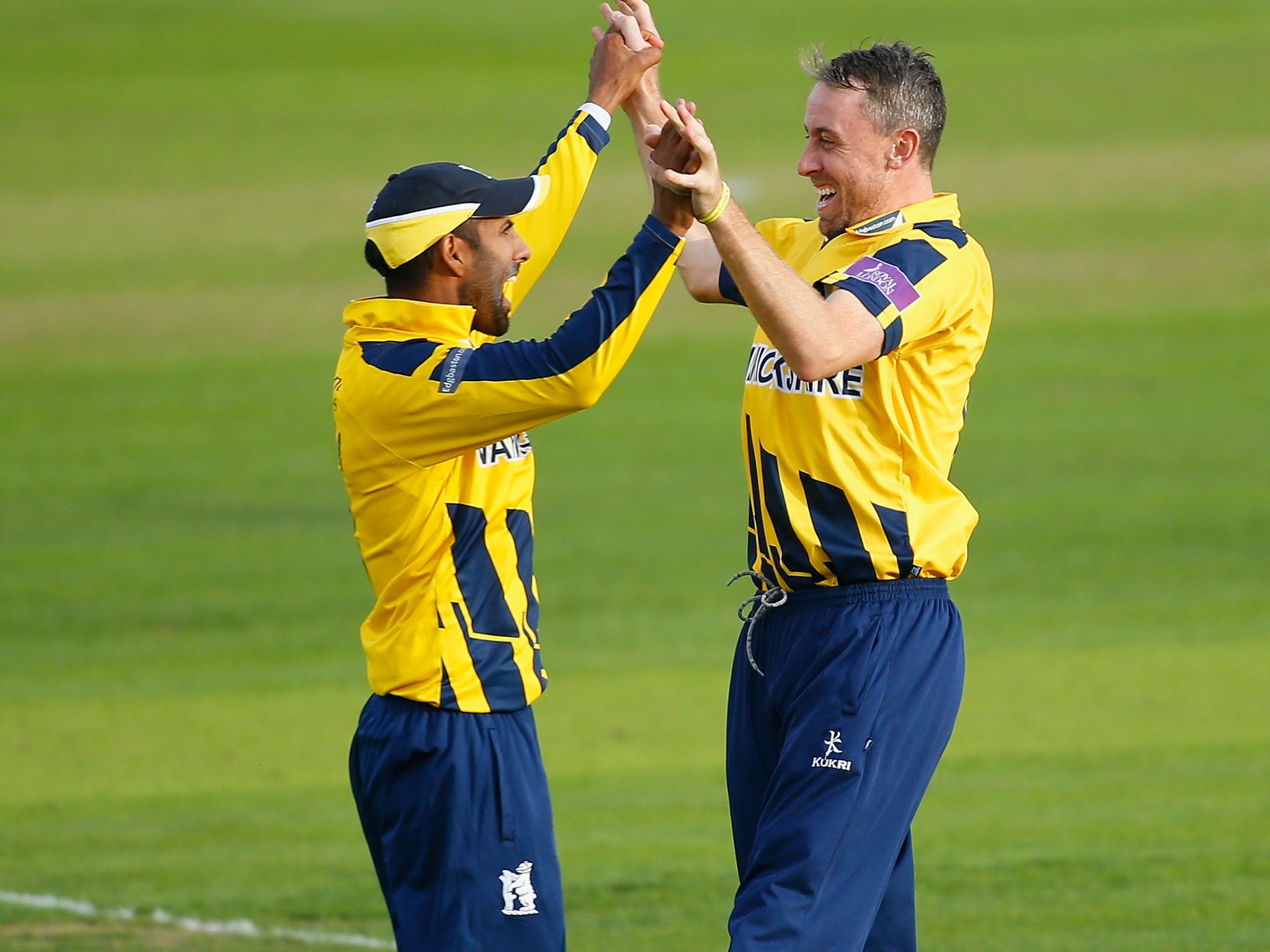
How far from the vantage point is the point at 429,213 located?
5.07m

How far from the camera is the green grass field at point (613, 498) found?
8.87 m

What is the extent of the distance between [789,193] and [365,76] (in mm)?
16180

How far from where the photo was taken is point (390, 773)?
5121 millimetres

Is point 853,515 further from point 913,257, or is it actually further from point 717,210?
point 717,210

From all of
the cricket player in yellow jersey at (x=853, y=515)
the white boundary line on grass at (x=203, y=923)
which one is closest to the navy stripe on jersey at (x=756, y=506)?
the cricket player in yellow jersey at (x=853, y=515)

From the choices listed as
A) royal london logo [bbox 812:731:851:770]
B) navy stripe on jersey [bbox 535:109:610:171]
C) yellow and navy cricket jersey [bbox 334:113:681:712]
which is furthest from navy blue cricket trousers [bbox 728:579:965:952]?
navy stripe on jersey [bbox 535:109:610:171]

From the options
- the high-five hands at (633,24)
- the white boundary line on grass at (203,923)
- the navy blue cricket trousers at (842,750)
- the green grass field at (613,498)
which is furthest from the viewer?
the green grass field at (613,498)

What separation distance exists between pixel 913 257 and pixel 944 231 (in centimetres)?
23

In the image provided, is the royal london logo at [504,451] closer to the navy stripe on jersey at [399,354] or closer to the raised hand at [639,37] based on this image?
the navy stripe on jersey at [399,354]

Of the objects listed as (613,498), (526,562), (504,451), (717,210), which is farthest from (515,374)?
(613,498)

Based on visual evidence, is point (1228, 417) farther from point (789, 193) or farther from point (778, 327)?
point (778, 327)

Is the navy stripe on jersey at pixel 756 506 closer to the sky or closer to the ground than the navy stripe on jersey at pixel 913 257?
closer to the ground

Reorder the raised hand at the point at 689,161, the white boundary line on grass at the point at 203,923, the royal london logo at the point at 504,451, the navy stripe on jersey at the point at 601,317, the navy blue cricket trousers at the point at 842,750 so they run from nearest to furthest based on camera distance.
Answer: the raised hand at the point at 689,161
the navy stripe on jersey at the point at 601,317
the navy blue cricket trousers at the point at 842,750
the royal london logo at the point at 504,451
the white boundary line on grass at the point at 203,923

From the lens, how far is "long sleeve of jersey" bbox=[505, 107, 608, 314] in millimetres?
5723
